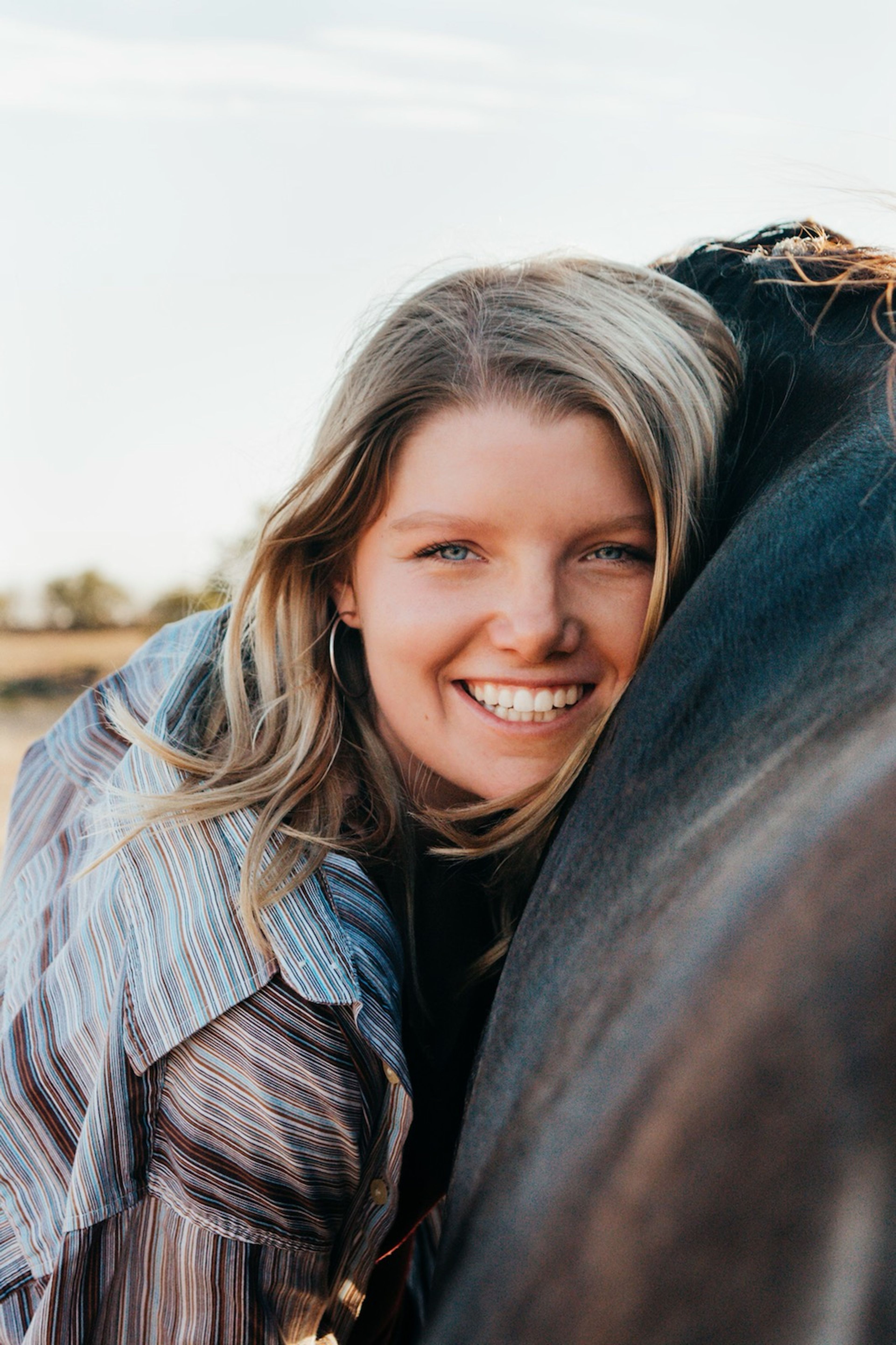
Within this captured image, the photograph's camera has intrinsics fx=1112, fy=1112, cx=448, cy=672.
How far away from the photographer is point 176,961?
3.54 feet

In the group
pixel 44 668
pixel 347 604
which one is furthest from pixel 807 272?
pixel 44 668

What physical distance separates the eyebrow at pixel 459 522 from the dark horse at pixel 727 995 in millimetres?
352

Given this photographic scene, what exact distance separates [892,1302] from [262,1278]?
676 mm

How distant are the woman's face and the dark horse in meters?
0.35

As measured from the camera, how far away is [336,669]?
4.74 feet

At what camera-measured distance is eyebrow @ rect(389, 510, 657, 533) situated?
116 centimetres

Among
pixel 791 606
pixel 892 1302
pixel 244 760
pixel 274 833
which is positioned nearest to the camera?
pixel 892 1302

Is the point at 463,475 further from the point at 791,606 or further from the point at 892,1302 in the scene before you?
the point at 892,1302

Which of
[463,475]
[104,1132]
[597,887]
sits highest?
[463,475]

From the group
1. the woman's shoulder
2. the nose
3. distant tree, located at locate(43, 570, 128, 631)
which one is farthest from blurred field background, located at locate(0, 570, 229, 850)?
the nose

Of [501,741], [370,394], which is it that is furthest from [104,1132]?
[370,394]

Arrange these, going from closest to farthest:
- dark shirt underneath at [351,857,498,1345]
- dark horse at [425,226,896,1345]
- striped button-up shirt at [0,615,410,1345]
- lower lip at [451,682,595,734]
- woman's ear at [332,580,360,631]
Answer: dark horse at [425,226,896,1345] → striped button-up shirt at [0,615,410,1345] → dark shirt underneath at [351,857,498,1345] → lower lip at [451,682,595,734] → woman's ear at [332,580,360,631]

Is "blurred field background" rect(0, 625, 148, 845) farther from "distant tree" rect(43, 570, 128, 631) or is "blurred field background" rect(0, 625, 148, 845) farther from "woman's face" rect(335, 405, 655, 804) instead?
"woman's face" rect(335, 405, 655, 804)

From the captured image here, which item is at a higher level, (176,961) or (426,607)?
(426,607)
